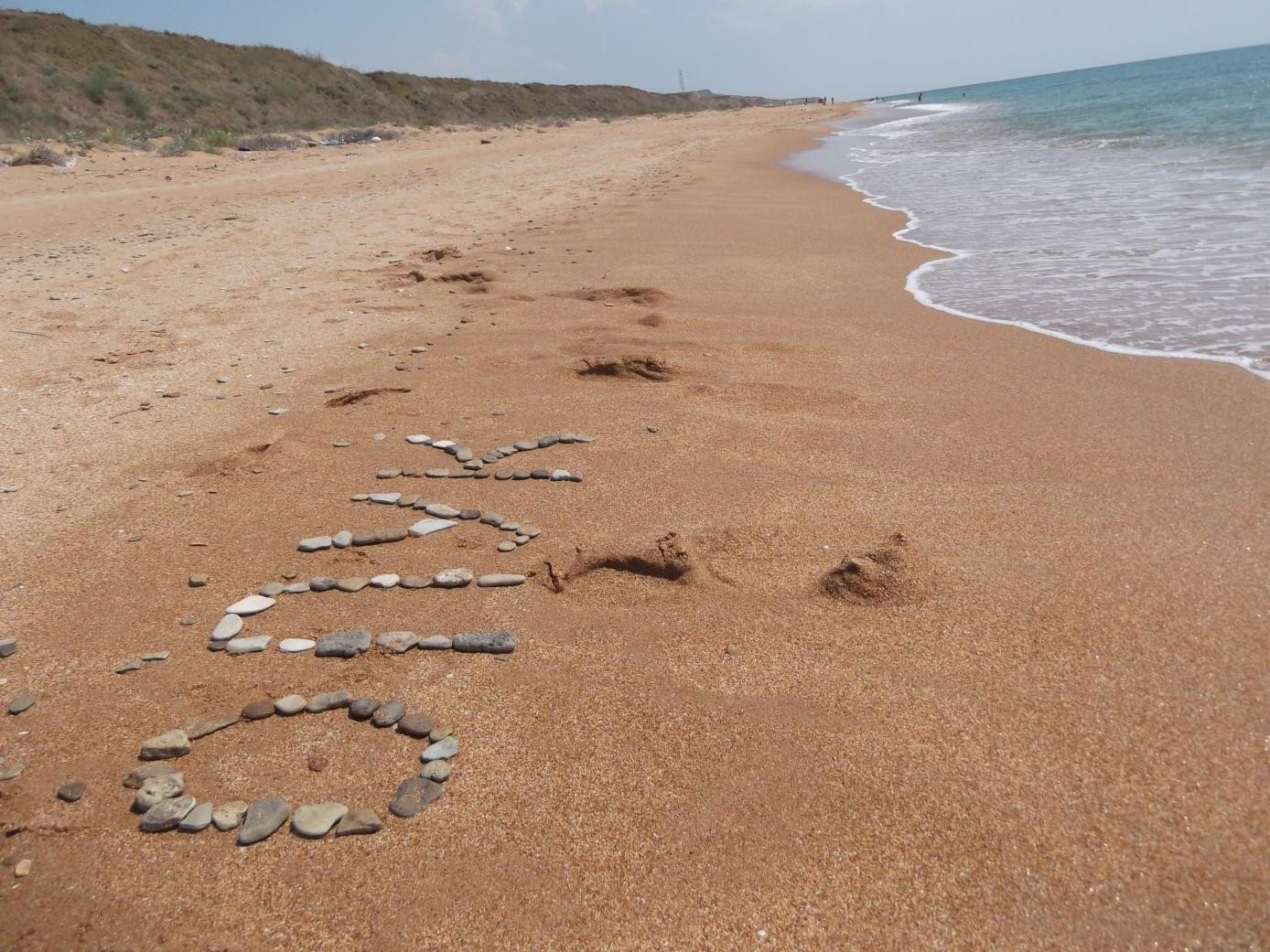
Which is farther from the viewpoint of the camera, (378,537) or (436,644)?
(378,537)

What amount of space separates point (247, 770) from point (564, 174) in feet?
39.8

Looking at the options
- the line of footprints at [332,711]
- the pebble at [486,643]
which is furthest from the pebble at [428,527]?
the pebble at [486,643]

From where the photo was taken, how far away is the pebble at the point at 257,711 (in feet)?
5.68

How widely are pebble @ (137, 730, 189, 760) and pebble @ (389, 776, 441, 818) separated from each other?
1.54ft

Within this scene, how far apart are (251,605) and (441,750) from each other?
79 cm

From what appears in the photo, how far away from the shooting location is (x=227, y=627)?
202 cm

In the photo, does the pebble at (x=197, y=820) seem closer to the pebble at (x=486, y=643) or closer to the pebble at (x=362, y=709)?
the pebble at (x=362, y=709)

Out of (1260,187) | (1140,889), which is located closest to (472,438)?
(1140,889)

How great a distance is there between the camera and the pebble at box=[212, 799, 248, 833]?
147 centimetres

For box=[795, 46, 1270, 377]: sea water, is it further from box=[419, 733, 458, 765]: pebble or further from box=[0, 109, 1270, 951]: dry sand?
box=[419, 733, 458, 765]: pebble

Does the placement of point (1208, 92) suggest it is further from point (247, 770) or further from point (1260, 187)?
point (247, 770)

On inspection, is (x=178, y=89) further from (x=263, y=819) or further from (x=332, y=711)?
(x=263, y=819)

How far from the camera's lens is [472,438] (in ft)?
10.1

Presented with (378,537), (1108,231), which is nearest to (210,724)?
(378,537)
